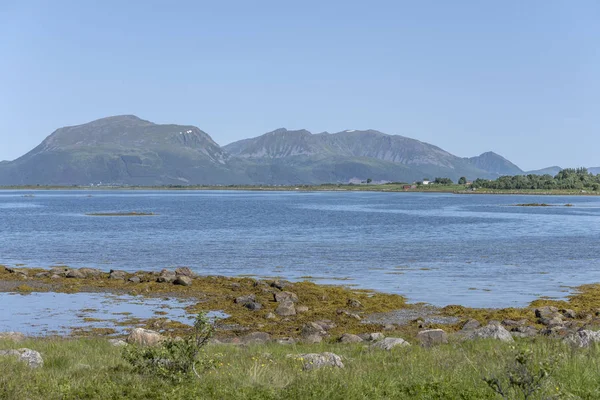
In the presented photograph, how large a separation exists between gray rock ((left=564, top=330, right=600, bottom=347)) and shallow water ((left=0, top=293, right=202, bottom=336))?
15983mm

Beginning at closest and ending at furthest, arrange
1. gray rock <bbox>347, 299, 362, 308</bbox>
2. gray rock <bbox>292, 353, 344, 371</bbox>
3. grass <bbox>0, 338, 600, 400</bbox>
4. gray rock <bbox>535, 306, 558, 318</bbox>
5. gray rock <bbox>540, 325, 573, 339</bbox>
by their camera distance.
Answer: grass <bbox>0, 338, 600, 400</bbox>, gray rock <bbox>292, 353, 344, 371</bbox>, gray rock <bbox>540, 325, 573, 339</bbox>, gray rock <bbox>535, 306, 558, 318</bbox>, gray rock <bbox>347, 299, 362, 308</bbox>

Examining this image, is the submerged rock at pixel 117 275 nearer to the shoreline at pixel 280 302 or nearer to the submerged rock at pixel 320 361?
the shoreline at pixel 280 302

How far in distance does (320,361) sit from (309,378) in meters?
2.25

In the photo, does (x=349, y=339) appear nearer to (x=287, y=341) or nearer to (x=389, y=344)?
(x=287, y=341)

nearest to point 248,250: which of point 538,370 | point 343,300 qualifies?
point 343,300

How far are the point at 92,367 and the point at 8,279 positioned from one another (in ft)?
94.8

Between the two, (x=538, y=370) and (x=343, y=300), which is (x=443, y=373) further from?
(x=343, y=300)

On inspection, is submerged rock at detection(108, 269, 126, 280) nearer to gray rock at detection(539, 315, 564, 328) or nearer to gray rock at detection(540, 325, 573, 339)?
gray rock at detection(539, 315, 564, 328)

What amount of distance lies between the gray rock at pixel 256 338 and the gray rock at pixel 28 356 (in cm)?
774

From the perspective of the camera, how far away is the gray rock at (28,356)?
1819cm

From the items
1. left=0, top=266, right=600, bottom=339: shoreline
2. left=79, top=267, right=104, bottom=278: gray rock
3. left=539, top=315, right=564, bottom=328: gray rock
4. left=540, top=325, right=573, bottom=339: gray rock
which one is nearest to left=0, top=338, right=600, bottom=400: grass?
left=540, top=325, right=573, bottom=339: gray rock

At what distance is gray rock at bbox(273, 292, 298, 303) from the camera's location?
3553 centimetres

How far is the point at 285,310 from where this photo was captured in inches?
1283

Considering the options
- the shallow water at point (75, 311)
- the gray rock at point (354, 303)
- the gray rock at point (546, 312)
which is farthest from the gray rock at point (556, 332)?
the shallow water at point (75, 311)
